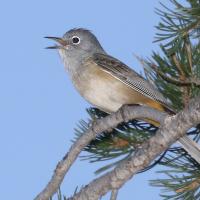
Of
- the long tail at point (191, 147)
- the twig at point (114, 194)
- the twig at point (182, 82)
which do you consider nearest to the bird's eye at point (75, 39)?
the long tail at point (191, 147)

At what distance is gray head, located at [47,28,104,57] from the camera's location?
6.32 meters

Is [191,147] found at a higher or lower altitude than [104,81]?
lower

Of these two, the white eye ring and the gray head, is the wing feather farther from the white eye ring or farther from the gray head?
the white eye ring

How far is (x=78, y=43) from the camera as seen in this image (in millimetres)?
6500

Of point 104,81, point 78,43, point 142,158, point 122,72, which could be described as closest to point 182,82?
point 142,158

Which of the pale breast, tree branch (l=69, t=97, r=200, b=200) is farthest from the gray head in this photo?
tree branch (l=69, t=97, r=200, b=200)

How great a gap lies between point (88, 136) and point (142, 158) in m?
0.49

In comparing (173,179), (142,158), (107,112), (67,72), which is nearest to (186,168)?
(173,179)

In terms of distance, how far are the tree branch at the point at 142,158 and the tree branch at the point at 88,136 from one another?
0.31 feet

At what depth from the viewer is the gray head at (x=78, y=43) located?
6.32 m

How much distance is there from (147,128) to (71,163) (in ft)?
3.49

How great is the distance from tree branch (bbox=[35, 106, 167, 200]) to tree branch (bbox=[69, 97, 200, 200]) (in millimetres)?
93

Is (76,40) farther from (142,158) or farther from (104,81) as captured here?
(142,158)

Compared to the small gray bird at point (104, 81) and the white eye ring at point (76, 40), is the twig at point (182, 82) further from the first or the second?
the white eye ring at point (76, 40)
